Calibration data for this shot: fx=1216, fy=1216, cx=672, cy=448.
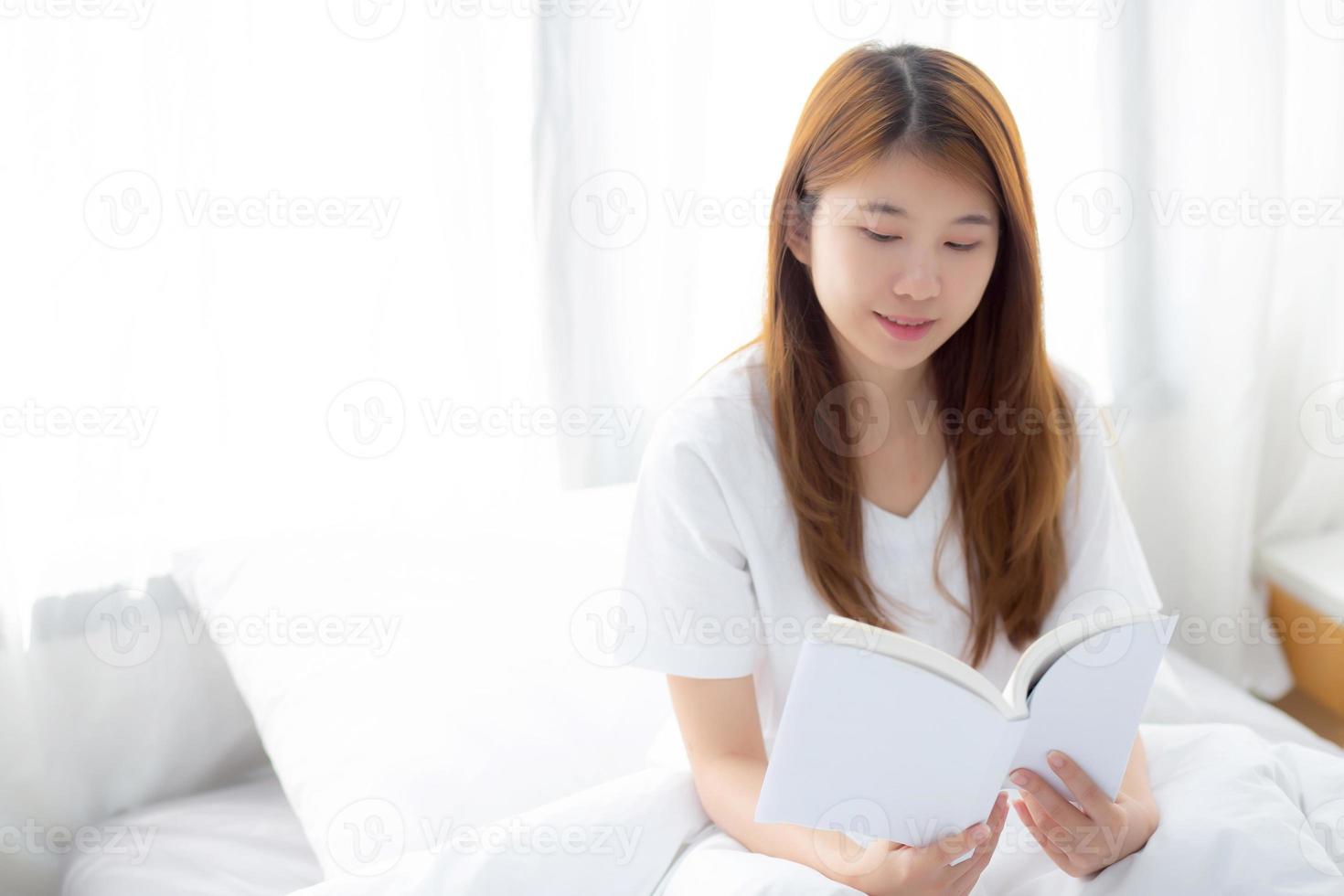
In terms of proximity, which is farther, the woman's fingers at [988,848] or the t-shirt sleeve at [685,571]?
the t-shirt sleeve at [685,571]

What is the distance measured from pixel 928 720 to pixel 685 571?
1.06 ft

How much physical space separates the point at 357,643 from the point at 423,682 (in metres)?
0.10

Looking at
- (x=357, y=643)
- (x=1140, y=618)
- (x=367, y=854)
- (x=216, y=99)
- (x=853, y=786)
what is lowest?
(x=367, y=854)

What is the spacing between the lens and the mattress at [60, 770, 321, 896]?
1.33 m

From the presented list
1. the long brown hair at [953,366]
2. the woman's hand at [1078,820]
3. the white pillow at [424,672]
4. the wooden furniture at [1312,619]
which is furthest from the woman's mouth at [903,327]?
A: the wooden furniture at [1312,619]

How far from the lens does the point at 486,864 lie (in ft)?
3.46

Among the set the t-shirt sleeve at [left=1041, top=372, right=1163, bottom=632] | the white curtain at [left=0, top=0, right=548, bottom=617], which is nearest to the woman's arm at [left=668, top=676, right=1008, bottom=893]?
the t-shirt sleeve at [left=1041, top=372, right=1163, bottom=632]

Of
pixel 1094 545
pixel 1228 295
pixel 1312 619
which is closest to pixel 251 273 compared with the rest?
pixel 1094 545

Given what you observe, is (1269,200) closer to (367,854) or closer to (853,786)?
(853,786)

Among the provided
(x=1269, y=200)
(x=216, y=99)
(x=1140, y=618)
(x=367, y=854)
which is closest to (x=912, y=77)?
(x=1140, y=618)

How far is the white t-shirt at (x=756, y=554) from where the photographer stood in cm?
116

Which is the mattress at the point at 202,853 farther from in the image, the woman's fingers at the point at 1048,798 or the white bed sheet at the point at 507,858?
the woman's fingers at the point at 1048,798

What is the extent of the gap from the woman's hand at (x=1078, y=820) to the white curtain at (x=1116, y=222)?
862mm

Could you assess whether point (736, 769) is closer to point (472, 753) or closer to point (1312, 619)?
point (472, 753)
